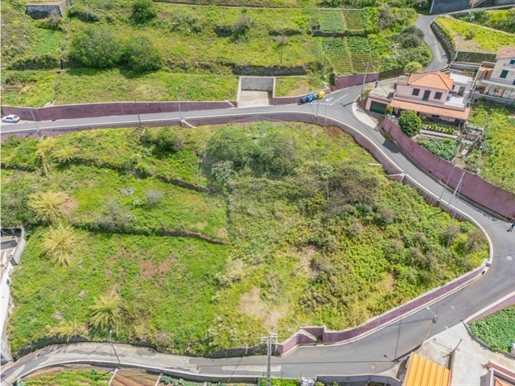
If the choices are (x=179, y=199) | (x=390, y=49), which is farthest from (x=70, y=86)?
(x=390, y=49)

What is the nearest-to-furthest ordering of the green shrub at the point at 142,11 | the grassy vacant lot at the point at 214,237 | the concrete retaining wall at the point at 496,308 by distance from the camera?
1. the concrete retaining wall at the point at 496,308
2. the grassy vacant lot at the point at 214,237
3. the green shrub at the point at 142,11

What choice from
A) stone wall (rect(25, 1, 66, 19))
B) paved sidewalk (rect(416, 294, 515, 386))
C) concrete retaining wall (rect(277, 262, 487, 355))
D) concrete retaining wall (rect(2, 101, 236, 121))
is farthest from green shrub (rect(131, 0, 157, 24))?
paved sidewalk (rect(416, 294, 515, 386))

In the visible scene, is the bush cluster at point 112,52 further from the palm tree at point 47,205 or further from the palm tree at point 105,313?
the palm tree at point 105,313

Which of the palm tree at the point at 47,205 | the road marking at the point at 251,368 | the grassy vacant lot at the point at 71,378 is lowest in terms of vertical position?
the grassy vacant lot at the point at 71,378

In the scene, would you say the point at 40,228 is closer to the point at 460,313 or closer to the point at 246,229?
the point at 246,229

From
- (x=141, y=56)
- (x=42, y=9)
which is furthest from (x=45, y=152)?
(x=42, y=9)

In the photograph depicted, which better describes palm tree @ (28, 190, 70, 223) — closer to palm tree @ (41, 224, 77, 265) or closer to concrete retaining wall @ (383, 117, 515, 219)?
palm tree @ (41, 224, 77, 265)

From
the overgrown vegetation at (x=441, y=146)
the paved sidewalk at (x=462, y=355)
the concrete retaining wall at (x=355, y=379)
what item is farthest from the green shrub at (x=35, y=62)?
the paved sidewalk at (x=462, y=355)
